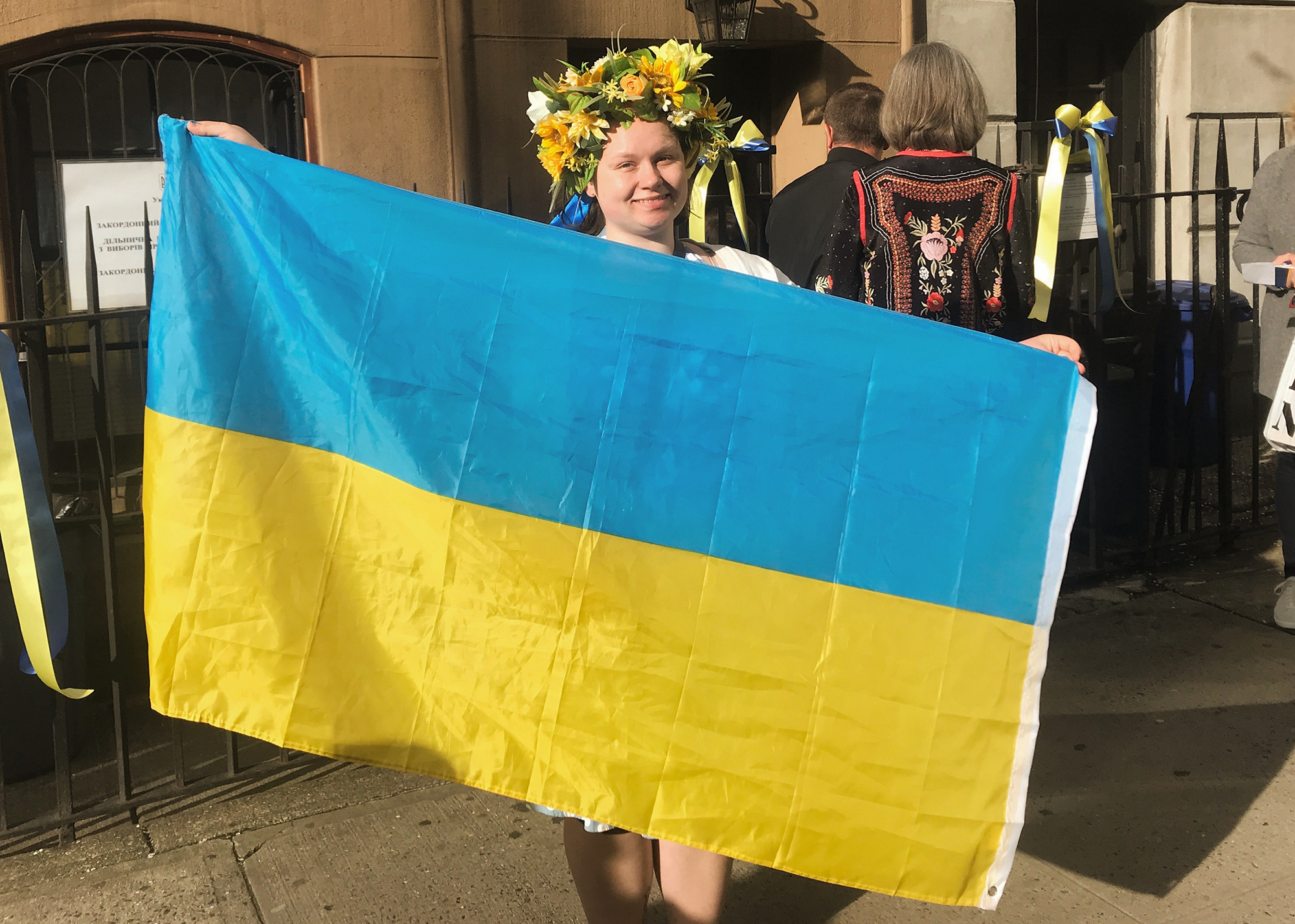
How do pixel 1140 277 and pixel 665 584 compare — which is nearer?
pixel 665 584

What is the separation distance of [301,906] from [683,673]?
1.64 metres

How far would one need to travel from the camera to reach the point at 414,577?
2.29 meters

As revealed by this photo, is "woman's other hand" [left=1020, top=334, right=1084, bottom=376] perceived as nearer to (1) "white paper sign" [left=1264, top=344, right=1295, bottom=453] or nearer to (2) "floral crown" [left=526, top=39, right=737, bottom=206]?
(2) "floral crown" [left=526, top=39, right=737, bottom=206]

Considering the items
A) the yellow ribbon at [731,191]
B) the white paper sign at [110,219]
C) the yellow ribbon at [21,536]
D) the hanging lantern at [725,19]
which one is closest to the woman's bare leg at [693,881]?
the yellow ribbon at [21,536]

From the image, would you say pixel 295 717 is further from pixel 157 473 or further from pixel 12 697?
pixel 12 697

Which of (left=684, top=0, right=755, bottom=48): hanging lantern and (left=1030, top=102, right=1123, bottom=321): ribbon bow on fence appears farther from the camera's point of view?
(left=684, top=0, right=755, bottom=48): hanging lantern

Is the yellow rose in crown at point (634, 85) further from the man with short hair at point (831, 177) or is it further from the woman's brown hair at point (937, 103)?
the man with short hair at point (831, 177)

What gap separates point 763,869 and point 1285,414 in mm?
2872

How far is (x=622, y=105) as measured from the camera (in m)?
2.54

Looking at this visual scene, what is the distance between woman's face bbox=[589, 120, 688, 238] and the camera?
8.17ft

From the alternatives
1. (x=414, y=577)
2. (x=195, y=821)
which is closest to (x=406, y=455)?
(x=414, y=577)

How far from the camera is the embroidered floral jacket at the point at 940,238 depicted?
3.55m

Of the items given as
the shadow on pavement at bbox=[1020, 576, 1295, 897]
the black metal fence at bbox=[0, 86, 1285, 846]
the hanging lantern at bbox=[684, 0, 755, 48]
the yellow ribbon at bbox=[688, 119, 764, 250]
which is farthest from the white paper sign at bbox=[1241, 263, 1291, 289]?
the hanging lantern at bbox=[684, 0, 755, 48]

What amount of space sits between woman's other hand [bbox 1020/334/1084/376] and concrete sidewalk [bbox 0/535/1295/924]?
5.28 feet
